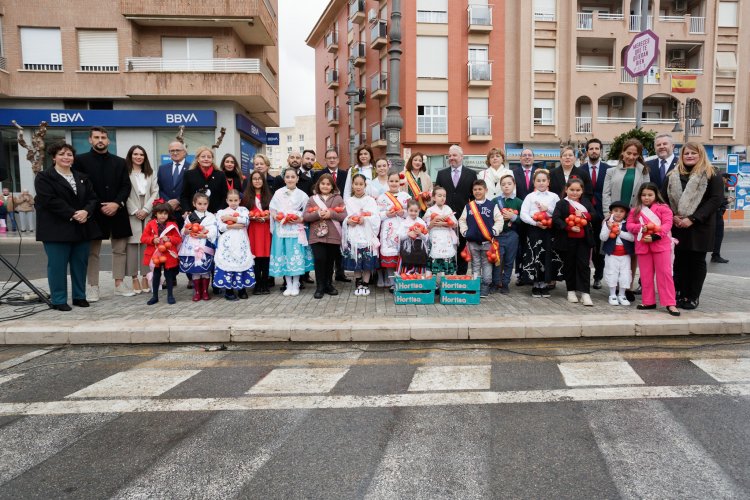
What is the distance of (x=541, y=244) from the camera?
7906 millimetres

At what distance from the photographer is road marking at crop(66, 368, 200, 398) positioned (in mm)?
4289

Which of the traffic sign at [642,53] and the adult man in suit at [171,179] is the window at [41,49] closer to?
the adult man in suit at [171,179]

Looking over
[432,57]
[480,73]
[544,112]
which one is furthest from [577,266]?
[544,112]

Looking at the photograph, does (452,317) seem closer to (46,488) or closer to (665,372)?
(665,372)

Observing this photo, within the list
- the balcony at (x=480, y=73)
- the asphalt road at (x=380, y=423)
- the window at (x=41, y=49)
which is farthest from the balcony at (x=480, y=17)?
the asphalt road at (x=380, y=423)

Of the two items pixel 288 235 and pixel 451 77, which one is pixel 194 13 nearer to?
pixel 451 77

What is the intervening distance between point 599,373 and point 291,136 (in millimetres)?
124874

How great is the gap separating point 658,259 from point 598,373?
2.78 meters

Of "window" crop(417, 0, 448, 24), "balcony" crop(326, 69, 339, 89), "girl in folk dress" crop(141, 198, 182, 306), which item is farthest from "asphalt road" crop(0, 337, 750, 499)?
"balcony" crop(326, 69, 339, 89)

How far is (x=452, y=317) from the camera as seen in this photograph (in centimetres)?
638

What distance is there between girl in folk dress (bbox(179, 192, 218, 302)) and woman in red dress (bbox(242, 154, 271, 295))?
59 cm

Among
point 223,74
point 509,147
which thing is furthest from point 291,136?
point 223,74

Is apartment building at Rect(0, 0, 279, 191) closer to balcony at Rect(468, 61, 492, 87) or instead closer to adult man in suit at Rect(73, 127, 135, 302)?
balcony at Rect(468, 61, 492, 87)

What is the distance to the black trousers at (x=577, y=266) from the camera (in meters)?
7.35
